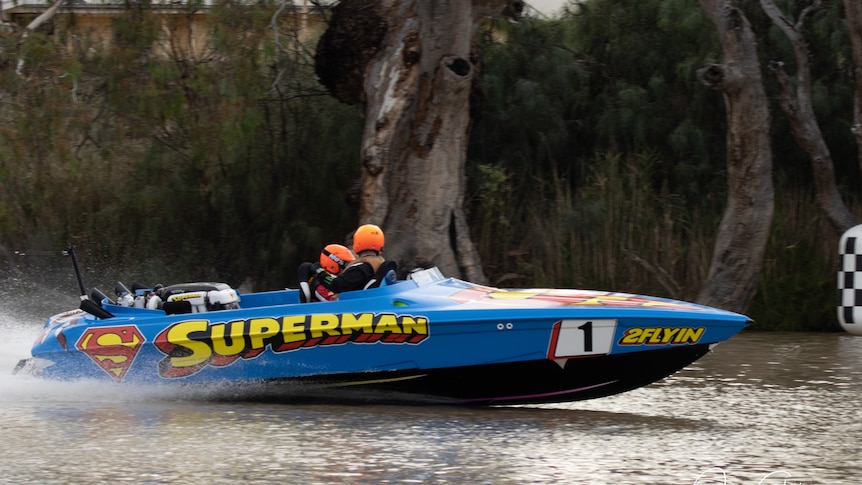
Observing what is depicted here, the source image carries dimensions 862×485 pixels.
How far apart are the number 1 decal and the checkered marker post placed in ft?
21.4

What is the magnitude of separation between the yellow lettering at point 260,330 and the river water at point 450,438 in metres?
0.47

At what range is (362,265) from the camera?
8461mm

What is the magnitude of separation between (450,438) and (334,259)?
92.5 inches

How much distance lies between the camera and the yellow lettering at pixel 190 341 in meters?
8.23

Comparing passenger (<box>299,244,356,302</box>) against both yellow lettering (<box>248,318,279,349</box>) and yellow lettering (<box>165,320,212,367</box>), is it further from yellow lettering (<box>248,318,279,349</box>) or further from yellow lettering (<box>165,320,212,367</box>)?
yellow lettering (<box>165,320,212,367</box>)

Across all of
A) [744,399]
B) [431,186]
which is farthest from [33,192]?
[744,399]

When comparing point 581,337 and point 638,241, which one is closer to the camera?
point 581,337

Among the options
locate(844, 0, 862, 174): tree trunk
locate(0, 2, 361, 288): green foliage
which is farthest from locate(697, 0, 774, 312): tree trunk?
locate(0, 2, 361, 288): green foliage

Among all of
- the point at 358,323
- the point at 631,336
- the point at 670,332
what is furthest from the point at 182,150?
the point at 670,332

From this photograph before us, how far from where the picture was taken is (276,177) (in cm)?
1703

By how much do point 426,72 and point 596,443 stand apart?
26.9ft

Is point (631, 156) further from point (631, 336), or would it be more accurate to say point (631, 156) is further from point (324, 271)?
point (631, 336)

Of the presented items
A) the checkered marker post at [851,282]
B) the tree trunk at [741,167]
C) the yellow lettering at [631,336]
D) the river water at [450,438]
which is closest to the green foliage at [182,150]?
the tree trunk at [741,167]

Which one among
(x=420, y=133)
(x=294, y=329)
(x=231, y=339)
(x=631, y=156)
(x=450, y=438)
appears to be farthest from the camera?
(x=631, y=156)
